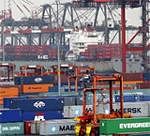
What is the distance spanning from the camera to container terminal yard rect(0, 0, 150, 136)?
3279 cm

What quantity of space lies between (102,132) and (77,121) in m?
2.37

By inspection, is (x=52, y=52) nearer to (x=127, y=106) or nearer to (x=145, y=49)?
(x=145, y=49)

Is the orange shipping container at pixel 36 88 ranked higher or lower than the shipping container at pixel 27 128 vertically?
lower

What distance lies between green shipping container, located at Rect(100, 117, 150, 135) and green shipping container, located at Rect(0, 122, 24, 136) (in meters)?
6.69

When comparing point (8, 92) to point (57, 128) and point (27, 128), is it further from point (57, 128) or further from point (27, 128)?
point (57, 128)

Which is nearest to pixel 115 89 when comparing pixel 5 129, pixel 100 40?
pixel 5 129

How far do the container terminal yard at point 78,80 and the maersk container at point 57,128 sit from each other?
0.05 metres

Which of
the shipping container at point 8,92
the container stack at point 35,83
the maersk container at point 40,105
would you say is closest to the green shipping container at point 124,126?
the maersk container at point 40,105

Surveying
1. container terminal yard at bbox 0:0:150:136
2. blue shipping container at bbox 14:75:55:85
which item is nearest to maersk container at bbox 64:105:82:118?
container terminal yard at bbox 0:0:150:136

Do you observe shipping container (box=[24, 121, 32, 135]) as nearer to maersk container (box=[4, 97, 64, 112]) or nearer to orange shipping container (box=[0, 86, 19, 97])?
maersk container (box=[4, 97, 64, 112])

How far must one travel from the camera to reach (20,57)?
158750 millimetres

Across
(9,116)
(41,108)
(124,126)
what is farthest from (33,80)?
(124,126)

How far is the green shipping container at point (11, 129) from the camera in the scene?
35.6 m

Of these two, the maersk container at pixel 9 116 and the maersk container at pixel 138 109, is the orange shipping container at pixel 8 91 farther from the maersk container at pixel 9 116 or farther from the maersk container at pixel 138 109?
the maersk container at pixel 9 116
